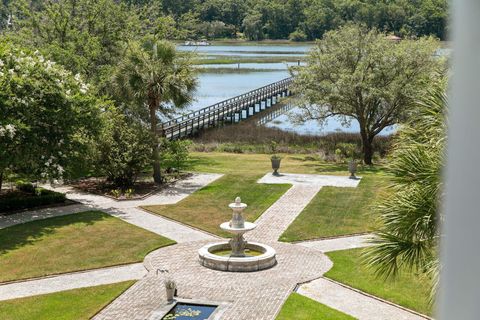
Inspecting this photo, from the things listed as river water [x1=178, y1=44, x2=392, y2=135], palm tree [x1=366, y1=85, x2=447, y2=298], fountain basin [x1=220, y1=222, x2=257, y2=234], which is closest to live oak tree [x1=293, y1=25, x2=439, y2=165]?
river water [x1=178, y1=44, x2=392, y2=135]

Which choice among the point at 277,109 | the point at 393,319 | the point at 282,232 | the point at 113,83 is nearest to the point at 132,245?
the point at 282,232

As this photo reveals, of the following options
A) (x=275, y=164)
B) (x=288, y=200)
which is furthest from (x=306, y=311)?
(x=275, y=164)

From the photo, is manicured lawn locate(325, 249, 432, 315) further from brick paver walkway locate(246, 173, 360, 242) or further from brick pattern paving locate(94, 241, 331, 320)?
brick paver walkway locate(246, 173, 360, 242)

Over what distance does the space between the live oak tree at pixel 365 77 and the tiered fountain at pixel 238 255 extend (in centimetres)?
1817

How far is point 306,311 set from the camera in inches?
570

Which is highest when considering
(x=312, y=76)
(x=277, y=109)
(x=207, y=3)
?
(x=207, y=3)

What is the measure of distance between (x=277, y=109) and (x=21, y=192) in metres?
47.8

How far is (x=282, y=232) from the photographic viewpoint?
2147 cm

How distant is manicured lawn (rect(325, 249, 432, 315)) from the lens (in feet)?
49.3

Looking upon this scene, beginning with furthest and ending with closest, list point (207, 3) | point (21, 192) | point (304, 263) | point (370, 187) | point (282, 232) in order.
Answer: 1. point (207, 3)
2. point (370, 187)
3. point (21, 192)
4. point (282, 232)
5. point (304, 263)

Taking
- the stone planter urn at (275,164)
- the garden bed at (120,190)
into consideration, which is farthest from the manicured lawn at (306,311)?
the stone planter urn at (275,164)

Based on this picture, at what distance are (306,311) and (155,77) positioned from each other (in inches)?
627

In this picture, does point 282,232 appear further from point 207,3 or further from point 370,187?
point 207,3

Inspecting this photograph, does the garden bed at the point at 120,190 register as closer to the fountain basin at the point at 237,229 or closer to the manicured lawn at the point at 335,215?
the manicured lawn at the point at 335,215
